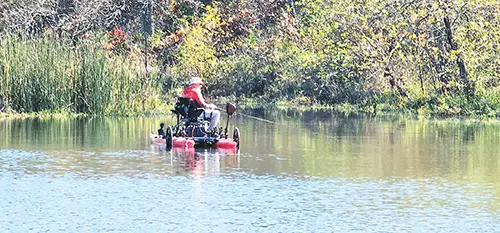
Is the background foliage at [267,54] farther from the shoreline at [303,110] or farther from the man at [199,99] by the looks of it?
the man at [199,99]

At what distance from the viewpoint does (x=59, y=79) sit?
3259 centimetres

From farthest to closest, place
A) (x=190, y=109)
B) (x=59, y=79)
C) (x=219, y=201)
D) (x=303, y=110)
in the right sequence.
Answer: (x=303, y=110) < (x=59, y=79) < (x=190, y=109) < (x=219, y=201)

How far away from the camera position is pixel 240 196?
14.8 m

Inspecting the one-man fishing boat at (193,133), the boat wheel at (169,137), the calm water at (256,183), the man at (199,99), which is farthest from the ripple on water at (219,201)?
the man at (199,99)

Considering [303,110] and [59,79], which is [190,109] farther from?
[303,110]

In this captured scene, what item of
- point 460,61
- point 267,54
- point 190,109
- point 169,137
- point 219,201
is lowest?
point 219,201

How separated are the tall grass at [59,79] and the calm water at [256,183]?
6.38m

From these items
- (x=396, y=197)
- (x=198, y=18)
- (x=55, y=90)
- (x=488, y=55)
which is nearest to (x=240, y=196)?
(x=396, y=197)

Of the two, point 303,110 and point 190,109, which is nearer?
point 190,109

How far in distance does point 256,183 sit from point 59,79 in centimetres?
1748

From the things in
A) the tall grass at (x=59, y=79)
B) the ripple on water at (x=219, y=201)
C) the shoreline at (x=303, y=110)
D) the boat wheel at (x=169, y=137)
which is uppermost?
the tall grass at (x=59, y=79)

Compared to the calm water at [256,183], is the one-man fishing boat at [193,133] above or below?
above

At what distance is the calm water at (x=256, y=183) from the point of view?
12844 mm

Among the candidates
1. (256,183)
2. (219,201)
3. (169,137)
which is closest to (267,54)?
(169,137)
